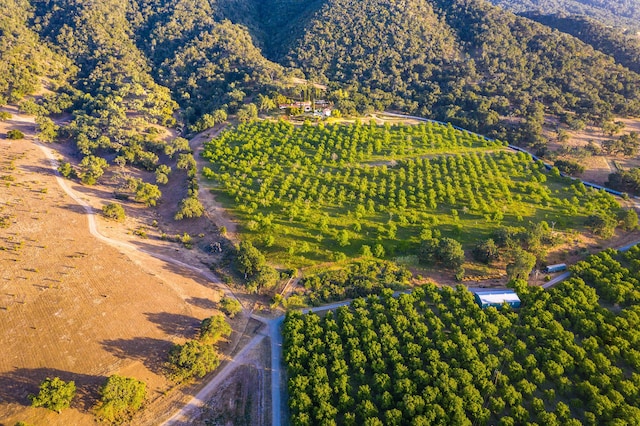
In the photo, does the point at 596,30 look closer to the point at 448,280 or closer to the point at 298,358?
the point at 448,280

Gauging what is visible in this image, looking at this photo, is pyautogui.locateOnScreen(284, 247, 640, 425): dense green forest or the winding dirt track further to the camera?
the winding dirt track

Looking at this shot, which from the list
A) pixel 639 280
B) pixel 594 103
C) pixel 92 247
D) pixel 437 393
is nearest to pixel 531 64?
pixel 594 103

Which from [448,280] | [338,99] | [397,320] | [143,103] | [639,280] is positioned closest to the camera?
[397,320]

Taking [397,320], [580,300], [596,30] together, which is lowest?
[397,320]

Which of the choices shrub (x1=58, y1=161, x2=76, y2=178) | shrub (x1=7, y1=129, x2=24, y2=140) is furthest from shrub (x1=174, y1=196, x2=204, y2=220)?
shrub (x1=7, y1=129, x2=24, y2=140)

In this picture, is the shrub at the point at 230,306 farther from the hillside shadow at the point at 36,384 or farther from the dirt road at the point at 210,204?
the hillside shadow at the point at 36,384

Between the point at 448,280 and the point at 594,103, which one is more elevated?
the point at 594,103

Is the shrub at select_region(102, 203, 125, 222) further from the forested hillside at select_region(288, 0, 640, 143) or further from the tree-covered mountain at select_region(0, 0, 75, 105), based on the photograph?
the forested hillside at select_region(288, 0, 640, 143)

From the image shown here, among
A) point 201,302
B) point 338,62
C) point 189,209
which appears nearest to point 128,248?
point 189,209
